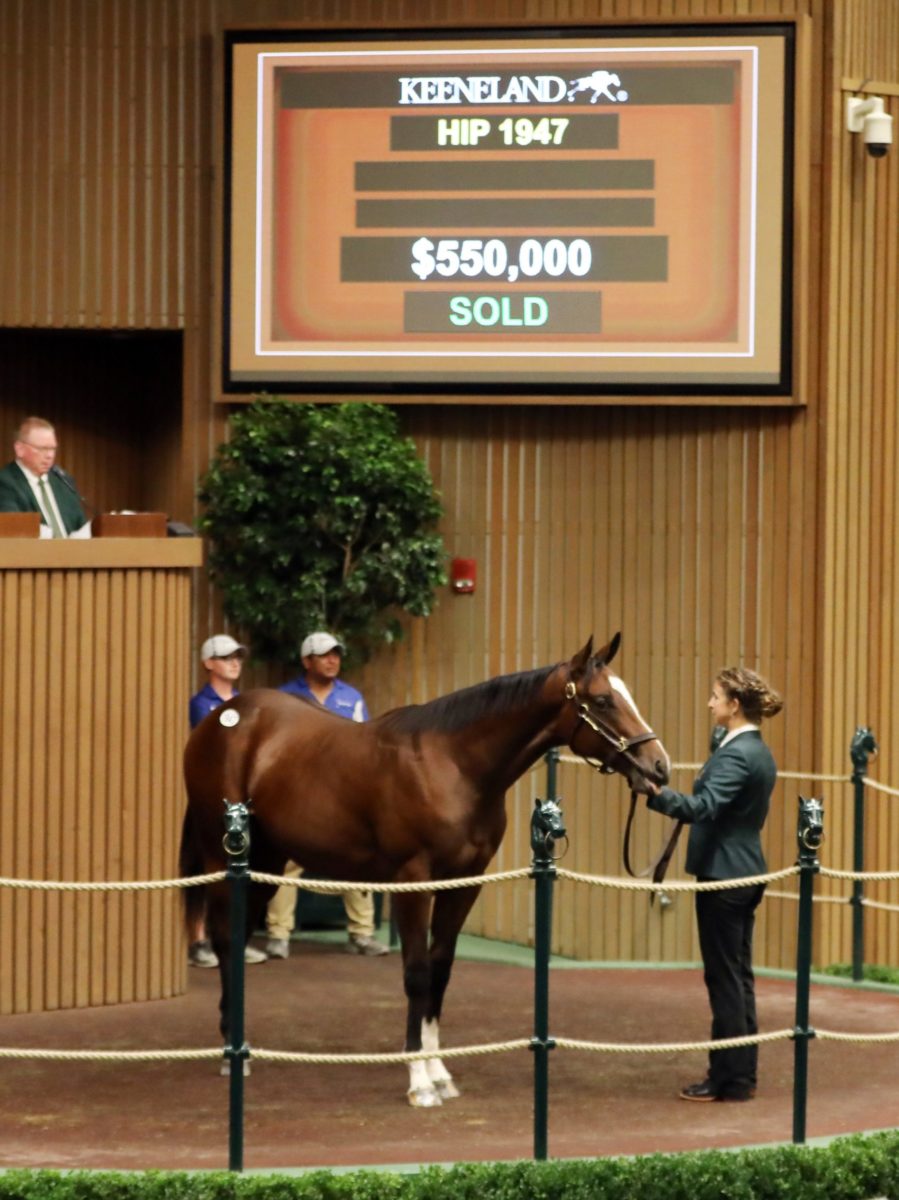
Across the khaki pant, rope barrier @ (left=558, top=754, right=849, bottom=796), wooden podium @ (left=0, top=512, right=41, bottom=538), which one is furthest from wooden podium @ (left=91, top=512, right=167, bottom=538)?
rope barrier @ (left=558, top=754, right=849, bottom=796)

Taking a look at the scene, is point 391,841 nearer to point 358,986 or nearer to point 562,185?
point 358,986

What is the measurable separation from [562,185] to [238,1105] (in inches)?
252

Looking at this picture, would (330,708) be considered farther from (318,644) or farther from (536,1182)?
(536,1182)

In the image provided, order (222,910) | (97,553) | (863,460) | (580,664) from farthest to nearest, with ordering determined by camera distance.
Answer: (863,460) → (97,553) → (222,910) → (580,664)

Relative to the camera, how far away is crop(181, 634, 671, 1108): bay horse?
798 cm

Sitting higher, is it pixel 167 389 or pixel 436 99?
pixel 436 99

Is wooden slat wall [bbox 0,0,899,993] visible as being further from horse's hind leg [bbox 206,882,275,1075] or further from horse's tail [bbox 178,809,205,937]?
horse's hind leg [bbox 206,882,275,1075]

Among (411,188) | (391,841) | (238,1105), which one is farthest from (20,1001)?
(411,188)

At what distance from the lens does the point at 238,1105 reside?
6809 mm

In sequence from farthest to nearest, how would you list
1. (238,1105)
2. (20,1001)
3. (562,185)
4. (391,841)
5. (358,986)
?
(562,185)
(358,986)
(20,1001)
(391,841)
(238,1105)

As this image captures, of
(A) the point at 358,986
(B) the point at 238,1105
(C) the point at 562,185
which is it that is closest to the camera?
(B) the point at 238,1105

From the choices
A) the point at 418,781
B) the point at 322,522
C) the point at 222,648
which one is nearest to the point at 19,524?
the point at 222,648

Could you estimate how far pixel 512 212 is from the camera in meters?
11.6

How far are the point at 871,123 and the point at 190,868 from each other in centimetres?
579
